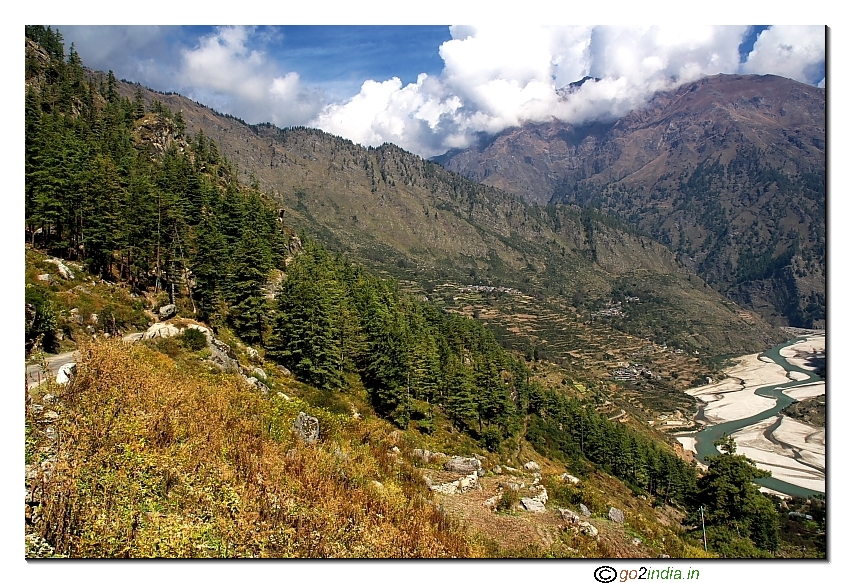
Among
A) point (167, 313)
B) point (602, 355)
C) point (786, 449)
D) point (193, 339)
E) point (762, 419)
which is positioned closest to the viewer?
point (193, 339)

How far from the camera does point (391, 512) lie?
7.84m

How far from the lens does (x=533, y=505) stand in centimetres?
1245

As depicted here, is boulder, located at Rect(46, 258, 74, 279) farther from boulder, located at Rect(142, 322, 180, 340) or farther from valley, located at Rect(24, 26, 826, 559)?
boulder, located at Rect(142, 322, 180, 340)

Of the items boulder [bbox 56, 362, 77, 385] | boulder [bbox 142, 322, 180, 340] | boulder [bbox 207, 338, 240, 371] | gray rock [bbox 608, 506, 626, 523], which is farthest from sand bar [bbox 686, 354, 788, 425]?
boulder [bbox 56, 362, 77, 385]

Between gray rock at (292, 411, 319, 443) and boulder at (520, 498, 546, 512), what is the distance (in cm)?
594

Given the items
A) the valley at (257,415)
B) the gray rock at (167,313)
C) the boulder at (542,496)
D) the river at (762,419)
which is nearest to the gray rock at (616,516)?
the valley at (257,415)

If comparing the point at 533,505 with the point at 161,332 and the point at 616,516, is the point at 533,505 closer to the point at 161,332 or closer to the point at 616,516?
the point at 616,516

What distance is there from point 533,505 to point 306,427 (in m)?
6.52

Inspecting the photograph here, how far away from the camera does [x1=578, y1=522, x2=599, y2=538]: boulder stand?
10.8 meters

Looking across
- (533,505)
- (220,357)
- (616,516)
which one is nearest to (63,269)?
(220,357)
